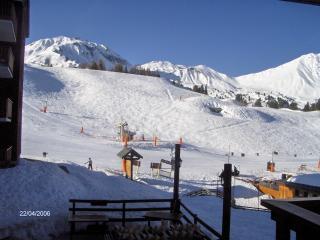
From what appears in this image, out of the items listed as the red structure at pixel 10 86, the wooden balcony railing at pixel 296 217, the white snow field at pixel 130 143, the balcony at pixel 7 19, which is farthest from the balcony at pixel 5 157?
the wooden balcony railing at pixel 296 217

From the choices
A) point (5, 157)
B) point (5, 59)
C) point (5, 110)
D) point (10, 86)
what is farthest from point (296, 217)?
point (10, 86)

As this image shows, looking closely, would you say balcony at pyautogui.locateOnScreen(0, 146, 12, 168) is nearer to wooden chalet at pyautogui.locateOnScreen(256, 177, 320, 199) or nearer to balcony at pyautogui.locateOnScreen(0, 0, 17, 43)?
balcony at pyautogui.locateOnScreen(0, 0, 17, 43)

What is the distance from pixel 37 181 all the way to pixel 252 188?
18568mm

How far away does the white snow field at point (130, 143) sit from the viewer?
15.2 metres

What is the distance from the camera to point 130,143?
49.6m

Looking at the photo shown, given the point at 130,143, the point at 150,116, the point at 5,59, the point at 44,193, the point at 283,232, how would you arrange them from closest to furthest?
the point at 283,232 → the point at 44,193 → the point at 5,59 → the point at 130,143 → the point at 150,116

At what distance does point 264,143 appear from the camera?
210ft

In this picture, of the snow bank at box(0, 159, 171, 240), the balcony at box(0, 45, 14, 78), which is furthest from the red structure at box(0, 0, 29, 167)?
the snow bank at box(0, 159, 171, 240)

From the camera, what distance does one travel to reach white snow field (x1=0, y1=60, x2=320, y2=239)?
50.0ft

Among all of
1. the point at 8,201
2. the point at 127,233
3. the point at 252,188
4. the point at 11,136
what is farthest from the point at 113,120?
the point at 127,233

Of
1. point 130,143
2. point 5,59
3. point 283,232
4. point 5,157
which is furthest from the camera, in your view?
point 130,143

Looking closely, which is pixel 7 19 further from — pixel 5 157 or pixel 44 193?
pixel 44 193
